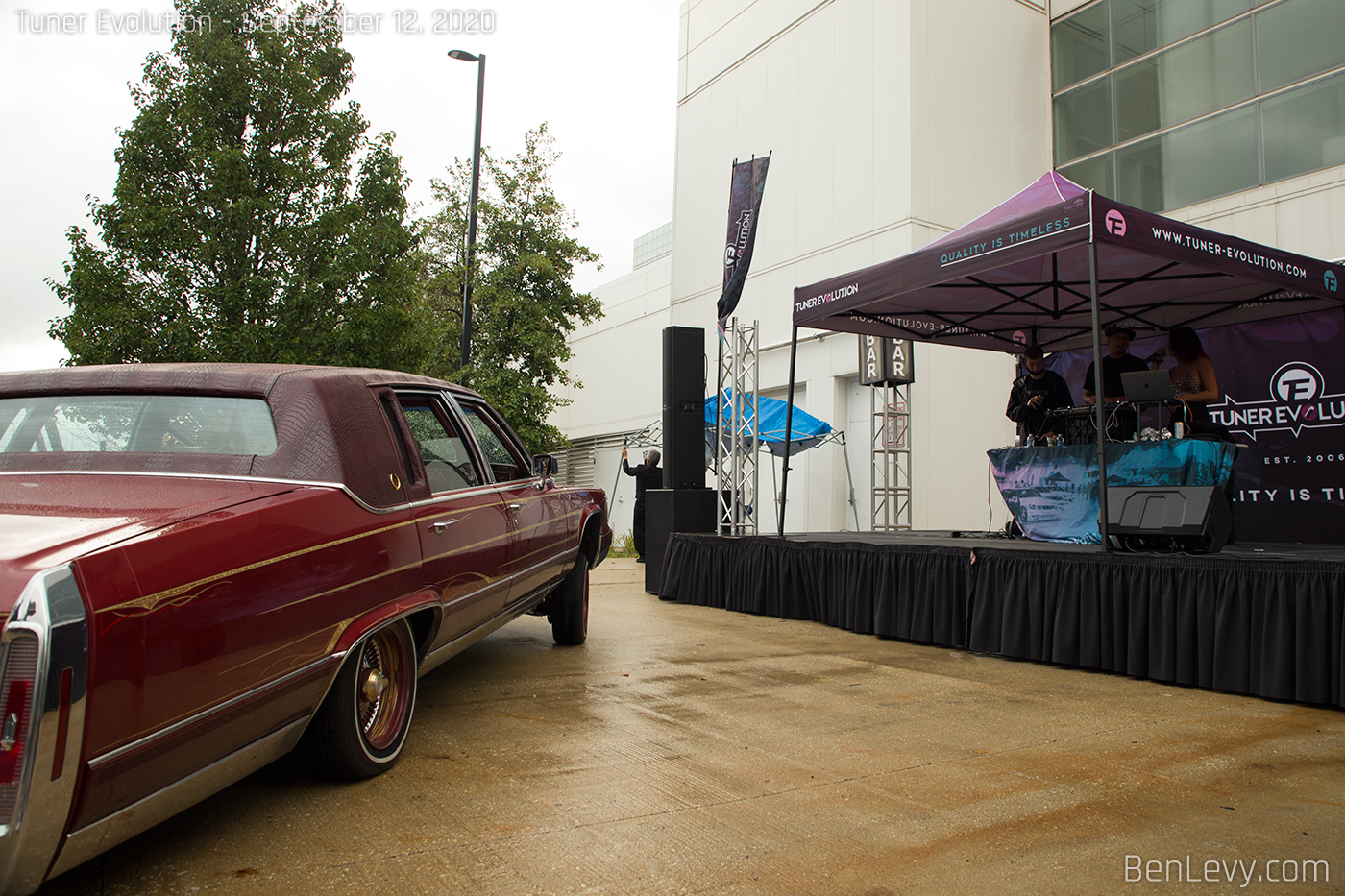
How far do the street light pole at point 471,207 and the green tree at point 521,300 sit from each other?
538 millimetres

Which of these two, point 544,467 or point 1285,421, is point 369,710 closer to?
point 544,467

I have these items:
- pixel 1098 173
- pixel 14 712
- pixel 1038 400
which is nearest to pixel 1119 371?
pixel 1038 400

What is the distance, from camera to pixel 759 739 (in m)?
3.54

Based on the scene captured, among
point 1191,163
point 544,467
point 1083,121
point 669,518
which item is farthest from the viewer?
point 1083,121

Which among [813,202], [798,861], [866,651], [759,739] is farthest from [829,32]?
[798,861]

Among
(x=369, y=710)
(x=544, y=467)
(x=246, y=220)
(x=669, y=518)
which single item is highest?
(x=246, y=220)

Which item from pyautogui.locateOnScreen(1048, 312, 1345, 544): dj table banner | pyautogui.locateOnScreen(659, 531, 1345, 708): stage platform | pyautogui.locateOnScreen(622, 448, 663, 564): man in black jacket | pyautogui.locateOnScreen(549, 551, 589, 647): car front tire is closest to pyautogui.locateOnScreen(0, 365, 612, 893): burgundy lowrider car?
pyautogui.locateOnScreen(549, 551, 589, 647): car front tire

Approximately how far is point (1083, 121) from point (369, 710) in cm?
1467

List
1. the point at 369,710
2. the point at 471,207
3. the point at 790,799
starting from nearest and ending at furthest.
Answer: the point at 790,799 → the point at 369,710 → the point at 471,207

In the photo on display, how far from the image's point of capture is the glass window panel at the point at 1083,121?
44.1 ft

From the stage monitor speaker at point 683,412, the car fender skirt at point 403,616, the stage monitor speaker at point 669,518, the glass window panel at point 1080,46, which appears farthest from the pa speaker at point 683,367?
the glass window panel at point 1080,46

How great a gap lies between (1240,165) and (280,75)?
12613 mm

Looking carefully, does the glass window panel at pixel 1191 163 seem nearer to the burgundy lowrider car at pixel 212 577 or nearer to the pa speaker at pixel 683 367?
the pa speaker at pixel 683 367

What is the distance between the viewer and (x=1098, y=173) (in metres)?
13.4
